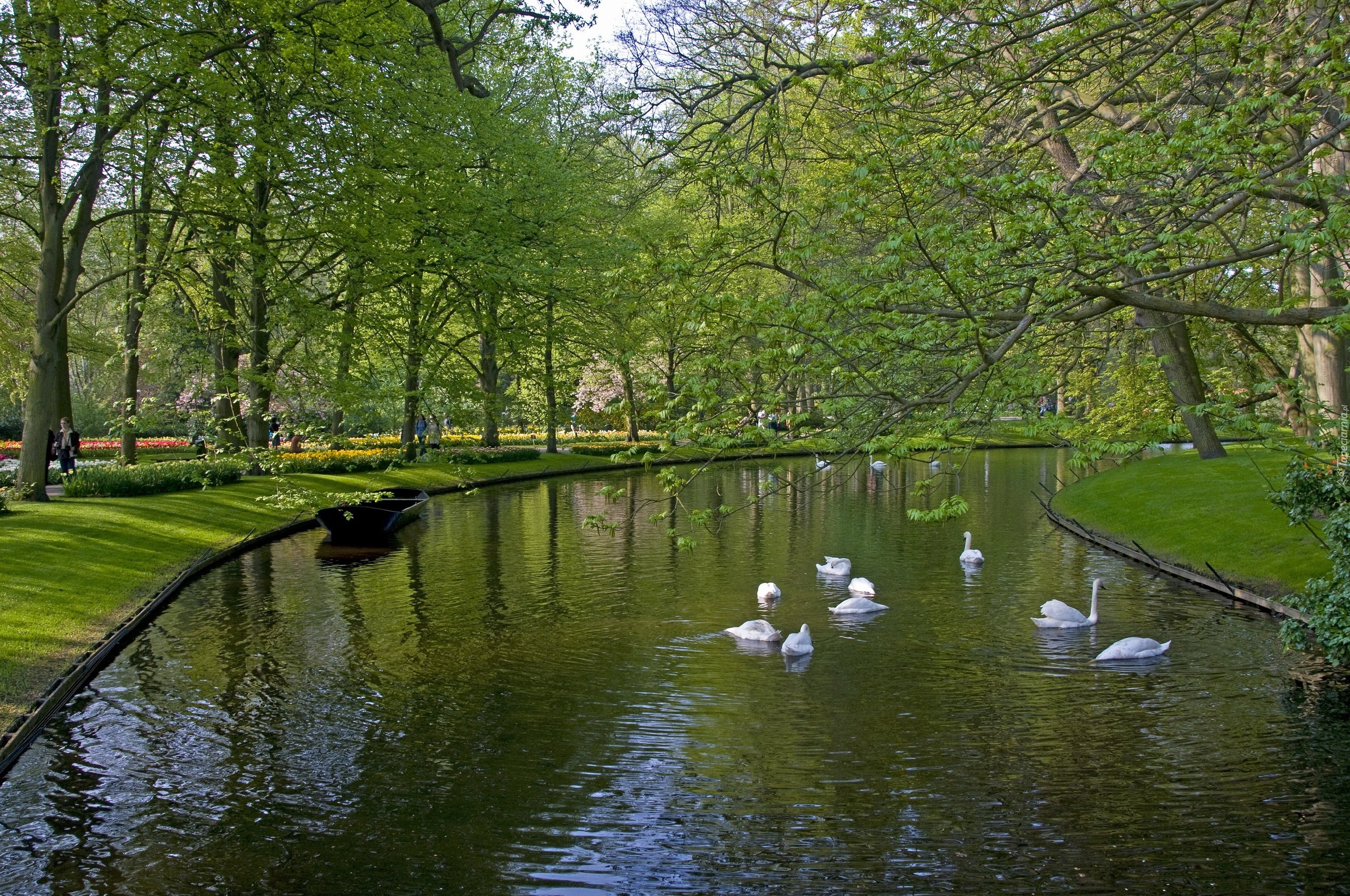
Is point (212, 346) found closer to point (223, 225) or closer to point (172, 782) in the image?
point (223, 225)

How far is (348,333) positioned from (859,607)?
12593 millimetres

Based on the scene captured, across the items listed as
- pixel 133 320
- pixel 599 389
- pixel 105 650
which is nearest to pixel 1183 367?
pixel 105 650

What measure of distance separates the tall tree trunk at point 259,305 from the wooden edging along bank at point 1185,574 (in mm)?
→ 15099

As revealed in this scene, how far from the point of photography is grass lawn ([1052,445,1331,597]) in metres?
15.5

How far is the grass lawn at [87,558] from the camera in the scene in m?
11.5

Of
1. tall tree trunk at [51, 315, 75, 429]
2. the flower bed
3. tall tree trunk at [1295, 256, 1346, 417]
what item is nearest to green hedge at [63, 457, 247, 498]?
tall tree trunk at [51, 315, 75, 429]

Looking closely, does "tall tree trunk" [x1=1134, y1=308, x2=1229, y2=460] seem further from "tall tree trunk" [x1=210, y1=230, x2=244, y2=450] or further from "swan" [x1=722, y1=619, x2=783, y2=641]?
"tall tree trunk" [x1=210, y1=230, x2=244, y2=450]

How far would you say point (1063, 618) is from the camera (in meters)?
13.8

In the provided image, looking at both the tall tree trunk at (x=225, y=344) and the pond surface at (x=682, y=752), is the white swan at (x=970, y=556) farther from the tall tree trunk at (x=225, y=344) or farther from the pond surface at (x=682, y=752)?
the tall tree trunk at (x=225, y=344)

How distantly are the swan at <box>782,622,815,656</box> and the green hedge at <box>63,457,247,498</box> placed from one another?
12130mm

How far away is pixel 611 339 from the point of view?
125 feet

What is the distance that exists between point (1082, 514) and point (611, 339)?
19.4 meters

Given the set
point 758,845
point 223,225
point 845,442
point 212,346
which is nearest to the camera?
point 758,845

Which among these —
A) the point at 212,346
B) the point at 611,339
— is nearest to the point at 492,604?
the point at 212,346
